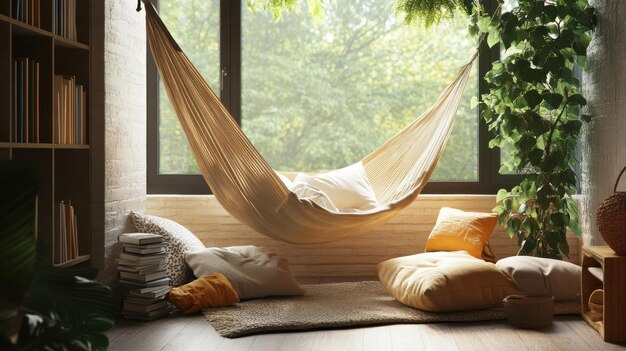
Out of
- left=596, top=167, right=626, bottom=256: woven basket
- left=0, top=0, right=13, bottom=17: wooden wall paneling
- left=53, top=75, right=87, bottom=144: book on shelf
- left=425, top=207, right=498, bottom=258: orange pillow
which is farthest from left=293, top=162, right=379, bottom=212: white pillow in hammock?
left=0, top=0, right=13, bottom=17: wooden wall paneling

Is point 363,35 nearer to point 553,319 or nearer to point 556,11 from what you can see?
point 556,11

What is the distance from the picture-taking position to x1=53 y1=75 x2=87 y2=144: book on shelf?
3.21m

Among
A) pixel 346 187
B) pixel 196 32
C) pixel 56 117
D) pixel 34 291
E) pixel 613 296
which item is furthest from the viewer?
pixel 196 32

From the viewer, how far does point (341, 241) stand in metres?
4.51

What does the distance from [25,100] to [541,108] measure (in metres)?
2.43

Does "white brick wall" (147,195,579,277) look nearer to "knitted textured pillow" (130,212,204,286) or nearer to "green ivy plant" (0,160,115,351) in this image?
"knitted textured pillow" (130,212,204,286)

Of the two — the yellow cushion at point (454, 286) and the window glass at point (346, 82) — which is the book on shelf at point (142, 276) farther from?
the window glass at point (346, 82)

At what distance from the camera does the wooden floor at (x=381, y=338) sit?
3.06 m

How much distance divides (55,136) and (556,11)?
2315 mm

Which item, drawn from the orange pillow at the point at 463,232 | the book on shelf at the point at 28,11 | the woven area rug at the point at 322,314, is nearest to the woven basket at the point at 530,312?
the woven area rug at the point at 322,314

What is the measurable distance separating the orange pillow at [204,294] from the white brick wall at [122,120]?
342 millimetres

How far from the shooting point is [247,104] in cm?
482

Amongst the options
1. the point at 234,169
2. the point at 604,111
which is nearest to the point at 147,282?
the point at 234,169

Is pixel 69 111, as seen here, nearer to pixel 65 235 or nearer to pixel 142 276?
pixel 65 235
